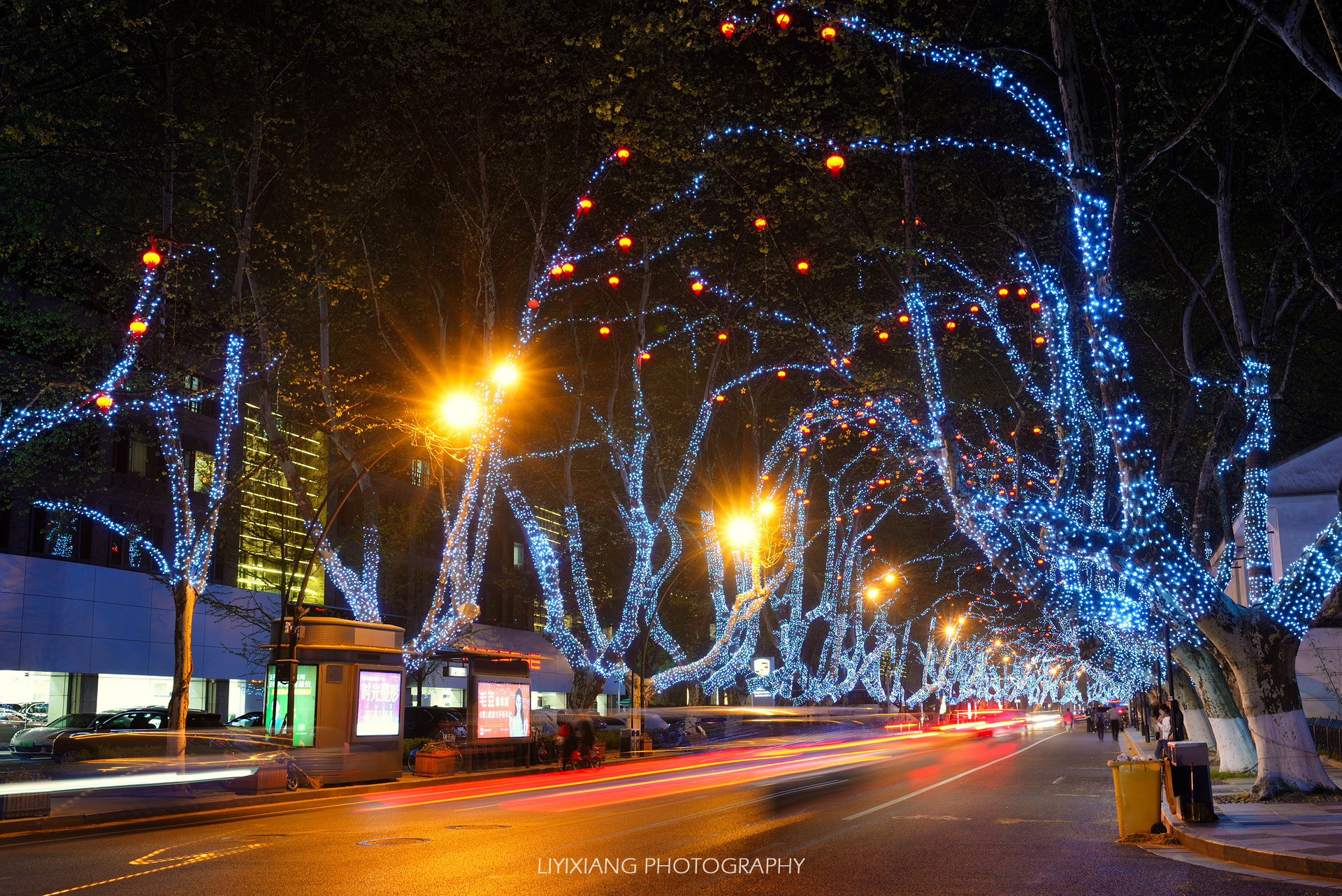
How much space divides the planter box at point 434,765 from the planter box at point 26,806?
1145 centimetres

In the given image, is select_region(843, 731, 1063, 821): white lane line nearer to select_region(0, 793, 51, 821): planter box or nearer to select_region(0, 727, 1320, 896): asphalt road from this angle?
select_region(0, 727, 1320, 896): asphalt road

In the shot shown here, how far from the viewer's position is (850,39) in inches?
730

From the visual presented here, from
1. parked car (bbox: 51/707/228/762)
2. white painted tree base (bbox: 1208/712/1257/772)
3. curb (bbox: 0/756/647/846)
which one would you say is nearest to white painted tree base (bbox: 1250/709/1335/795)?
white painted tree base (bbox: 1208/712/1257/772)

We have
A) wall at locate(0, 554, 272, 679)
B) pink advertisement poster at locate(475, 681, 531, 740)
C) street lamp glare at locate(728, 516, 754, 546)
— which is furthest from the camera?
street lamp glare at locate(728, 516, 754, 546)

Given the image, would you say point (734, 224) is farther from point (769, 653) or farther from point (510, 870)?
point (769, 653)

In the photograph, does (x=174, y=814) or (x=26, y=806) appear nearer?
(x=26, y=806)

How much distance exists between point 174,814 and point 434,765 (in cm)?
954

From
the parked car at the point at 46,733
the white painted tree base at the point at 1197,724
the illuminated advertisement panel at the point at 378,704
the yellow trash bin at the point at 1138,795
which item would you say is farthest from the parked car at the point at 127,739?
the white painted tree base at the point at 1197,724

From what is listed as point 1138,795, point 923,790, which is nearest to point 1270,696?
point 1138,795

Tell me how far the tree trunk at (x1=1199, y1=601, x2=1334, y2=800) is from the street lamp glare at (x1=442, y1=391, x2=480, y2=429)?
50.7 feet

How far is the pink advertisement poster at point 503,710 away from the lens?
2883 cm

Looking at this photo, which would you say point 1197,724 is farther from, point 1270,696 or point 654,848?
point 654,848

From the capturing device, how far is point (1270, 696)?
16297 millimetres

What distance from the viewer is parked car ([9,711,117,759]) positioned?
28312 millimetres
